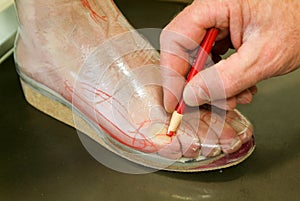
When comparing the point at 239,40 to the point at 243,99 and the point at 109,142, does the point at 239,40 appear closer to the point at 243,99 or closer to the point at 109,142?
the point at 243,99

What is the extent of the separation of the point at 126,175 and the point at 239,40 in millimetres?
290

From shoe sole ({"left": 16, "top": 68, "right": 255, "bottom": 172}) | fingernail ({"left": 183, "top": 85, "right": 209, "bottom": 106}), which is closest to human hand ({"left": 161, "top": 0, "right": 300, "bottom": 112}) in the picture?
fingernail ({"left": 183, "top": 85, "right": 209, "bottom": 106})

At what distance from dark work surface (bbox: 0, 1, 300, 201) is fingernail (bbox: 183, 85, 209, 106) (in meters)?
0.13

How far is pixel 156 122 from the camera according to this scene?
0.80 m

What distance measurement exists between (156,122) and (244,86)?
162mm

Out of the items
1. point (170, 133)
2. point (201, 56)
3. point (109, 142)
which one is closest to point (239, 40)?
point (201, 56)

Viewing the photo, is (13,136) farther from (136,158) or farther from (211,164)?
(211,164)

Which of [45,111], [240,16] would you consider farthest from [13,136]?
[240,16]

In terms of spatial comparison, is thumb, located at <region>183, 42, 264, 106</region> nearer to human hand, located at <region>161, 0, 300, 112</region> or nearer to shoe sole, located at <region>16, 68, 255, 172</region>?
human hand, located at <region>161, 0, 300, 112</region>

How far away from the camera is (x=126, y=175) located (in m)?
0.80

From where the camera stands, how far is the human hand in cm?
71

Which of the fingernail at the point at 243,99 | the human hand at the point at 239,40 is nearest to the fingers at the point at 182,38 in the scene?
the human hand at the point at 239,40

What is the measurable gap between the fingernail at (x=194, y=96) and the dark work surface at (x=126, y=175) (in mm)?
127

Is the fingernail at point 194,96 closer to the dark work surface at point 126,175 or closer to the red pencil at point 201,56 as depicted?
the red pencil at point 201,56
